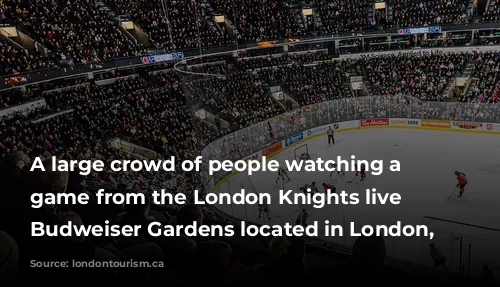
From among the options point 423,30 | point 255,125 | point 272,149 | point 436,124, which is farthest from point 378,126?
point 423,30

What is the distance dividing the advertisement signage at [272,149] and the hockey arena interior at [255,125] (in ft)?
0.20

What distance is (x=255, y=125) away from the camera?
20594mm

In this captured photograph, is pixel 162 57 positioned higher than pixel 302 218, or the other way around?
pixel 162 57

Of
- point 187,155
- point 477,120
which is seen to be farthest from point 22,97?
point 477,120

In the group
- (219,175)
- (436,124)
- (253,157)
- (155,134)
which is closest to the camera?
(219,175)

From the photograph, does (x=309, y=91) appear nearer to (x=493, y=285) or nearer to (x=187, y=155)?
(x=187, y=155)

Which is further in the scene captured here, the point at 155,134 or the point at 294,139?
the point at 294,139

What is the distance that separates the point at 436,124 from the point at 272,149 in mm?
10655

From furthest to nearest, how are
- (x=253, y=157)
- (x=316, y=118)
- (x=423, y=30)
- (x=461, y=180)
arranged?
(x=423, y=30), (x=316, y=118), (x=253, y=157), (x=461, y=180)

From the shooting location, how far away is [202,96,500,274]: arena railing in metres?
17.0

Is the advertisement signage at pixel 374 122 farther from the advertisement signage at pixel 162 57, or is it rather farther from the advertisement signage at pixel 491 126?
the advertisement signage at pixel 162 57

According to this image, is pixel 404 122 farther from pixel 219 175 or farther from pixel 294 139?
pixel 219 175

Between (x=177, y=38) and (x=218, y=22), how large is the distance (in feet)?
21.1

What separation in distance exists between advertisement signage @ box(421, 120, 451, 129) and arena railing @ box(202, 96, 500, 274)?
24 cm
